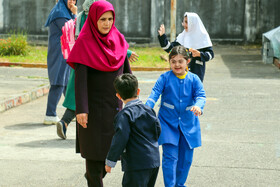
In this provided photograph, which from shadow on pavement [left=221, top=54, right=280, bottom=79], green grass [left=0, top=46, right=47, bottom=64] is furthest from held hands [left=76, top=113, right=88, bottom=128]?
green grass [left=0, top=46, right=47, bottom=64]

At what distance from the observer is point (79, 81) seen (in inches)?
177

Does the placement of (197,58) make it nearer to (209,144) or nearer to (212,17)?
(209,144)

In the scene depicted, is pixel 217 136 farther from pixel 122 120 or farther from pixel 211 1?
pixel 211 1

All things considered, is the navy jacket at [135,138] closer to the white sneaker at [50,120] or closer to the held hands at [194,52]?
the held hands at [194,52]

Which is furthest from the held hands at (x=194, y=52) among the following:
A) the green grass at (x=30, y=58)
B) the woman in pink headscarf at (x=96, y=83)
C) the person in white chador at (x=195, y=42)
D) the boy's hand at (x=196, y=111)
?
the green grass at (x=30, y=58)

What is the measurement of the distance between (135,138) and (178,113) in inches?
47.6

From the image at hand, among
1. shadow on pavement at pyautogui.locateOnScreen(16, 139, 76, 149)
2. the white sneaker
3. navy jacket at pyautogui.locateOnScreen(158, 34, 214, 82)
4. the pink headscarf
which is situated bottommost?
shadow on pavement at pyautogui.locateOnScreen(16, 139, 76, 149)

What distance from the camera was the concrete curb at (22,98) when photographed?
31.2 ft

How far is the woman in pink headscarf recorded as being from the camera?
14.9ft

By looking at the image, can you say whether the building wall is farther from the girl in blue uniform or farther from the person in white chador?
the girl in blue uniform

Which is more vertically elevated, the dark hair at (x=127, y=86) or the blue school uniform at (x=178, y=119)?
the dark hair at (x=127, y=86)

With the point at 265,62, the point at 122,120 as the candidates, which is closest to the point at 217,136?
the point at 122,120

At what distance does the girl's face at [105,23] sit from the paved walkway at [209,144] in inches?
65.2

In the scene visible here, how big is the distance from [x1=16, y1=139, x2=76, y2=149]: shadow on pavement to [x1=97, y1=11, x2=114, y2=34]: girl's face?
2.67 meters
